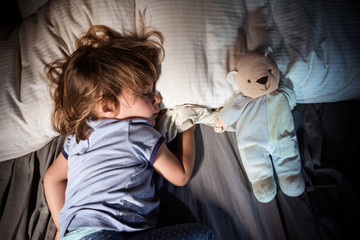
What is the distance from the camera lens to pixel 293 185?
0.79m

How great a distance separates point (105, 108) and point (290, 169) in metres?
0.73

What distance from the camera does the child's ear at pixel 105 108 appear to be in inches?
30.5

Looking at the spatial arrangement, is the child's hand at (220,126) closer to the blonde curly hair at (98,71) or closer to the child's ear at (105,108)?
the blonde curly hair at (98,71)

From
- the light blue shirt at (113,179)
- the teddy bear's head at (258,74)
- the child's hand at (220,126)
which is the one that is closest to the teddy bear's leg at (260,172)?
the child's hand at (220,126)

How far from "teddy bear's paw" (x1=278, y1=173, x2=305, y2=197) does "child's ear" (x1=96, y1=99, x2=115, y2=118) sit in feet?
2.29

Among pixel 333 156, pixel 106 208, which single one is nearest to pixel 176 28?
pixel 106 208

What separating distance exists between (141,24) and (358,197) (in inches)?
41.2

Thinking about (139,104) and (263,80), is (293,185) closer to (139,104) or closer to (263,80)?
(263,80)

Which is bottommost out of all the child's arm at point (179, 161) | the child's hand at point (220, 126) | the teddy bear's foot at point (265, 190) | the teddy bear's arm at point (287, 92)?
the teddy bear's foot at point (265, 190)

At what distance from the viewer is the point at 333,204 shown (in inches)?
31.3

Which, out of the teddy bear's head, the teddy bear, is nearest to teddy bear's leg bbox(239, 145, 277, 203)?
the teddy bear

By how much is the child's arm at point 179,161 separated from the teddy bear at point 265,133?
0.62 feet

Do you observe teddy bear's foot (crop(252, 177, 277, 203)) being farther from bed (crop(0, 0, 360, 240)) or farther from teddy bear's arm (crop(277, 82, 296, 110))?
teddy bear's arm (crop(277, 82, 296, 110))

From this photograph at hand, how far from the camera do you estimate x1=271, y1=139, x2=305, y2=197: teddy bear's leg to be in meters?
0.80
